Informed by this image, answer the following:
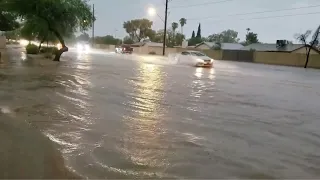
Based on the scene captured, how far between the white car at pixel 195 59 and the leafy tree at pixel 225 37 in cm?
7630

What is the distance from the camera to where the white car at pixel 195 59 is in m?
28.3

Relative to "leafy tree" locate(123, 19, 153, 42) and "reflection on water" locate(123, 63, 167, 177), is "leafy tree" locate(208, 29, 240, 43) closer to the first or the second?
"leafy tree" locate(123, 19, 153, 42)

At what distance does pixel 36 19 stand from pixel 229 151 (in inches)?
992

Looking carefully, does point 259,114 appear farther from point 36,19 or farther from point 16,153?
point 36,19

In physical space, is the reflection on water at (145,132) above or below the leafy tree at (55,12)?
below

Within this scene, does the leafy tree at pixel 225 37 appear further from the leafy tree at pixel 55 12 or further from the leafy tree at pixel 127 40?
the leafy tree at pixel 55 12

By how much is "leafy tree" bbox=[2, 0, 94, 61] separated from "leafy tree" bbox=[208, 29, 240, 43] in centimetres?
8073

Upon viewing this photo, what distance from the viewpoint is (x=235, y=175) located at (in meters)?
4.46

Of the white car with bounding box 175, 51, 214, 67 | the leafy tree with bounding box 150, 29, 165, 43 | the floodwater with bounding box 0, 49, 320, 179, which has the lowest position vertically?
the floodwater with bounding box 0, 49, 320, 179

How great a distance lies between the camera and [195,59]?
2895 cm

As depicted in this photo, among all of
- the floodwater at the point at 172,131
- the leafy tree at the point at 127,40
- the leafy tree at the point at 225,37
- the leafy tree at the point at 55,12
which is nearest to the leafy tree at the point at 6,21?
the leafy tree at the point at 55,12

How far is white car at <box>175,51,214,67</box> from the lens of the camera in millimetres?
28305

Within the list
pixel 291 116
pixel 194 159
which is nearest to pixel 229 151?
pixel 194 159

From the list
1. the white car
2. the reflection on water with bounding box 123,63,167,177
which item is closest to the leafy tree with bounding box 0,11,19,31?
the white car
